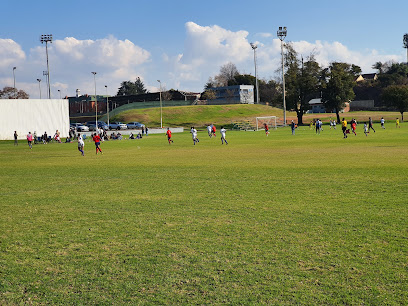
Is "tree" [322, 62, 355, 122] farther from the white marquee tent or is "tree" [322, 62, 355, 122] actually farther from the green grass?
the white marquee tent

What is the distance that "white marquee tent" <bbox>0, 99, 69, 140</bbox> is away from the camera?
6294 centimetres

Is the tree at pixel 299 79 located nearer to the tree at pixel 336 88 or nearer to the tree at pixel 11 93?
the tree at pixel 336 88

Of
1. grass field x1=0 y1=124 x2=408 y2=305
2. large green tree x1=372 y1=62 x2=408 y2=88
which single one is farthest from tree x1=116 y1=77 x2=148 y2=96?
grass field x1=0 y1=124 x2=408 y2=305

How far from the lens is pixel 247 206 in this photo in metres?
11.5

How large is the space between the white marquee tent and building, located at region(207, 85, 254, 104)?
68825mm

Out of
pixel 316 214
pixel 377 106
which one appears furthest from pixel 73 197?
pixel 377 106

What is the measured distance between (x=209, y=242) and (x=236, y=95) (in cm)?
12504

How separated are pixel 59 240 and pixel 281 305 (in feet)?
16.6

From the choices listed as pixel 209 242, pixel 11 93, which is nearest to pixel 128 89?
pixel 11 93

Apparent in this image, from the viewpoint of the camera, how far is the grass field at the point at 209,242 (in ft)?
19.9

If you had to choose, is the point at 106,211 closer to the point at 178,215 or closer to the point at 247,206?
the point at 178,215

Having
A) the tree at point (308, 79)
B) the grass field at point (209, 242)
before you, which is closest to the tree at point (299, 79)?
the tree at point (308, 79)

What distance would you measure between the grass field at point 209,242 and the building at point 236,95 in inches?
4568

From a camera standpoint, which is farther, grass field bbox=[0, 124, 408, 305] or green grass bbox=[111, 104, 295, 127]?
green grass bbox=[111, 104, 295, 127]
